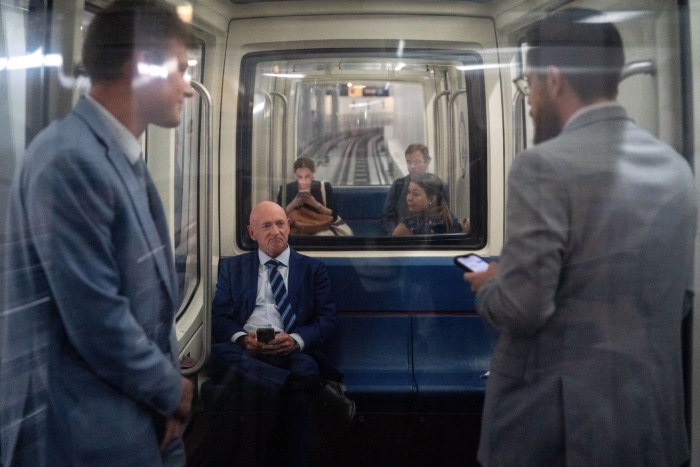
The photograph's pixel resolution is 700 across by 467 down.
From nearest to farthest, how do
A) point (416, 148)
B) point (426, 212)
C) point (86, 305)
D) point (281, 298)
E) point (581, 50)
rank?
point (86, 305), point (581, 50), point (281, 298), point (426, 212), point (416, 148)

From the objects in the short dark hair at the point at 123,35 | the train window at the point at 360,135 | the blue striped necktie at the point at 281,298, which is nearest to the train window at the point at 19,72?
the short dark hair at the point at 123,35

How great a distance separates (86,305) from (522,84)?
141 centimetres

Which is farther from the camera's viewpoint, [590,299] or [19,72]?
[19,72]

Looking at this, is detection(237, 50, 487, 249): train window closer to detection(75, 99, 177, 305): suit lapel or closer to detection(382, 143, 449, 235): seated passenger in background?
detection(382, 143, 449, 235): seated passenger in background

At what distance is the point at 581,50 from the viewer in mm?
1734

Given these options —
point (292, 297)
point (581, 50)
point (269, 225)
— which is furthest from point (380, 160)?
point (581, 50)

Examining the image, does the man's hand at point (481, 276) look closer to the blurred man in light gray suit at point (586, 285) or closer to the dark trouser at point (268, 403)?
the blurred man in light gray suit at point (586, 285)

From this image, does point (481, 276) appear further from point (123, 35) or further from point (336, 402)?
point (123, 35)

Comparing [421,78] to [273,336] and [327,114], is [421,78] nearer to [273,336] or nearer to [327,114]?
[327,114]

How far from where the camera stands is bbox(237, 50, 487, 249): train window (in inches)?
86.5

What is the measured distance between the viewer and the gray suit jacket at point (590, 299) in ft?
5.00

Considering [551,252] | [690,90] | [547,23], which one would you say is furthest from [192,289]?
[690,90]

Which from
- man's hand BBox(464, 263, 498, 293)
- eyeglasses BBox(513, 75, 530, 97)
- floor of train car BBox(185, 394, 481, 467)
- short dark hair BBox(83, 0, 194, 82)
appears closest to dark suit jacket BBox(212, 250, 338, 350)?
floor of train car BBox(185, 394, 481, 467)

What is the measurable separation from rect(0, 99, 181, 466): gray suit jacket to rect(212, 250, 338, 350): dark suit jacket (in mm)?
368
